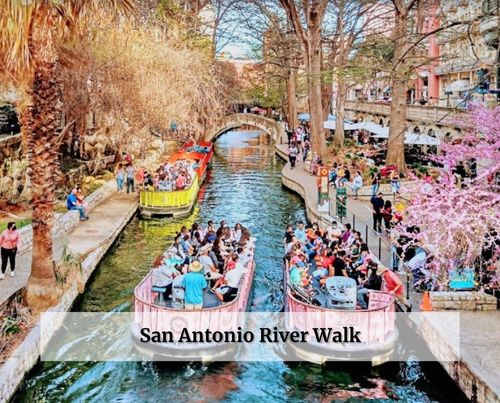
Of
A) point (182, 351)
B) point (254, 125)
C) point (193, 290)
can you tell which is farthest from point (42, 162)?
point (254, 125)

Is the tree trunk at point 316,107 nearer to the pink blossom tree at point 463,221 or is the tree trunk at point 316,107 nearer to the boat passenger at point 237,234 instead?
the boat passenger at point 237,234

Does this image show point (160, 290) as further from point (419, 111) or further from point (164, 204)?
point (419, 111)

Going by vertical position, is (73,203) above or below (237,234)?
above

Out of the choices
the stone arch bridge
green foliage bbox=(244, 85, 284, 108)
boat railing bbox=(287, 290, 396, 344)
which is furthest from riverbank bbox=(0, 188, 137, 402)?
green foliage bbox=(244, 85, 284, 108)

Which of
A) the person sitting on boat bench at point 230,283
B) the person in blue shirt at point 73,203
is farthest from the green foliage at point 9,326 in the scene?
the person in blue shirt at point 73,203

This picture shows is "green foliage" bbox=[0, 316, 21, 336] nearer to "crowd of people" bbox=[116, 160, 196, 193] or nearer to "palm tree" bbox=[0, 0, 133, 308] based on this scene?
"palm tree" bbox=[0, 0, 133, 308]

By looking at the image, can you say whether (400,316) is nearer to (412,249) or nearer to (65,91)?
(412,249)

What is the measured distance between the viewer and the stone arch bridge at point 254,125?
189ft

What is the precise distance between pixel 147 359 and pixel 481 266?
7.36 metres

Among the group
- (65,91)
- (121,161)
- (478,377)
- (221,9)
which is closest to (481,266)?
(478,377)

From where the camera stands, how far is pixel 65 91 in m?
29.1

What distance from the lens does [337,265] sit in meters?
14.9

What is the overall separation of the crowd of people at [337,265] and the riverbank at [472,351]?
851 millimetres

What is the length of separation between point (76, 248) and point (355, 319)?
34.9ft
